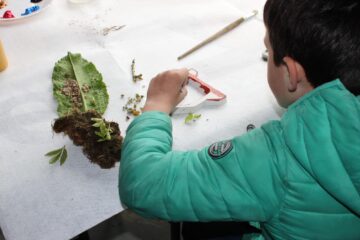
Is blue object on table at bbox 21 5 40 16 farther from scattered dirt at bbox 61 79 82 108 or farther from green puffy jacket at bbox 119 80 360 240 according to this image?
green puffy jacket at bbox 119 80 360 240

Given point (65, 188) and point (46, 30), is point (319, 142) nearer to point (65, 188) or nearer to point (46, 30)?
point (65, 188)

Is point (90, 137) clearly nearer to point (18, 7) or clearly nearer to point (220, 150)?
point (220, 150)

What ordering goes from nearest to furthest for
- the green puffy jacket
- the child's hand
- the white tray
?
the green puffy jacket → the child's hand → the white tray

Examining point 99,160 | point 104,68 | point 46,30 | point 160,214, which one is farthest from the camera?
point 46,30

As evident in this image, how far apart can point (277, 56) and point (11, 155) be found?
0.56 meters

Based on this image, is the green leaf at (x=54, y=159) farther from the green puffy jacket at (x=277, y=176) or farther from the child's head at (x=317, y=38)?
the child's head at (x=317, y=38)

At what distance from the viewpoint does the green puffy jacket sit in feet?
1.89

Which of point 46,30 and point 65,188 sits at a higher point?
point 46,30

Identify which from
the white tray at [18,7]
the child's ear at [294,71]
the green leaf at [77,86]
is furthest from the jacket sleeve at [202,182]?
the white tray at [18,7]

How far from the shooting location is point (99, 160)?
31.1 inches

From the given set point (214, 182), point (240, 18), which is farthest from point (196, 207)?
point (240, 18)

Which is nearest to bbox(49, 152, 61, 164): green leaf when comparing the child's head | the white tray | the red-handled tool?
the red-handled tool

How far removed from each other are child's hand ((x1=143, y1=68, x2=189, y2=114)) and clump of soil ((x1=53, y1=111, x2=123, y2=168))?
97 mm

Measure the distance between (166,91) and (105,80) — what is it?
0.20 meters
